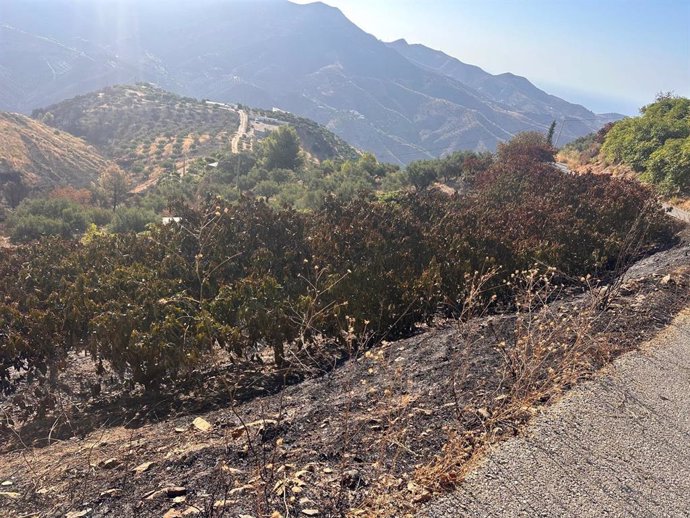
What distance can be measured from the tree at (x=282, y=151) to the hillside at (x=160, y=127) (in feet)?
37.4

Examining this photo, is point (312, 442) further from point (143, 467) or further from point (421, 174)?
point (421, 174)

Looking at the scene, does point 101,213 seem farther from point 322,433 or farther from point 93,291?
point 322,433

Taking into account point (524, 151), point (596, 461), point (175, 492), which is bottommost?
point (175, 492)

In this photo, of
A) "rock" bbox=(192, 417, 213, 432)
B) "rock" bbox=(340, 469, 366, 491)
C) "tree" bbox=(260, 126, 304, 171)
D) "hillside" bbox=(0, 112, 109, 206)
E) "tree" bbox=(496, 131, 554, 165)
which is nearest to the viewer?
"rock" bbox=(340, 469, 366, 491)

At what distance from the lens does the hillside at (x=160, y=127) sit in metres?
53.5

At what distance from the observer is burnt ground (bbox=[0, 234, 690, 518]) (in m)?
2.86

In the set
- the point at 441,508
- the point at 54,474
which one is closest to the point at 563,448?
the point at 441,508

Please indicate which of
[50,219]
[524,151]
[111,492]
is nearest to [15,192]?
[50,219]

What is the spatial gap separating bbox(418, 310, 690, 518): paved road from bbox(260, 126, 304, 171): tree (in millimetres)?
39495

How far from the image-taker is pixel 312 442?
11.4ft

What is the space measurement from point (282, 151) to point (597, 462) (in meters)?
41.6

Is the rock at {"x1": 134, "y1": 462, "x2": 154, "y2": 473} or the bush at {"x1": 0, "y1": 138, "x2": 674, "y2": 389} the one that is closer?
the rock at {"x1": 134, "y1": 462, "x2": 154, "y2": 473}

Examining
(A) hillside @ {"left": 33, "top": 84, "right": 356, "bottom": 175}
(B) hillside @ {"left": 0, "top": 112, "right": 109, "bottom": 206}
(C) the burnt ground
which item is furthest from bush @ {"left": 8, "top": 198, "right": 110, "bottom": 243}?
(A) hillside @ {"left": 33, "top": 84, "right": 356, "bottom": 175}

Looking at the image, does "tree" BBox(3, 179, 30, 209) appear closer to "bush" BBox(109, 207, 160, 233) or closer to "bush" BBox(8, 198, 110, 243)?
"bush" BBox(8, 198, 110, 243)
